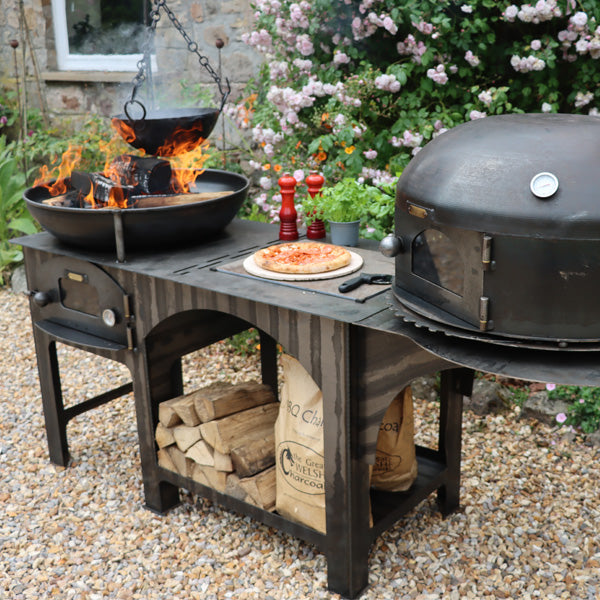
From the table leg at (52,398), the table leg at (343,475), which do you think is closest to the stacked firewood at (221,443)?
the table leg at (343,475)

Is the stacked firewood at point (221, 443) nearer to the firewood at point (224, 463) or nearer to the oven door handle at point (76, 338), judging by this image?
the firewood at point (224, 463)

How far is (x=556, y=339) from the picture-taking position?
202 centimetres

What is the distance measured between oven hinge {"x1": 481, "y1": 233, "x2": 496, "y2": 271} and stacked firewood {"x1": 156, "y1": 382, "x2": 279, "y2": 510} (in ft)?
4.57

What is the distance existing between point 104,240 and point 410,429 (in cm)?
142

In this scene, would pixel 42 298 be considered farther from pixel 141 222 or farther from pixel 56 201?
pixel 141 222

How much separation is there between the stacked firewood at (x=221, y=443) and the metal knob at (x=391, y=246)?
3.78 feet

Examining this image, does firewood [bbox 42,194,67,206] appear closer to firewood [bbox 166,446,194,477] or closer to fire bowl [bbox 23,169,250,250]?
fire bowl [bbox 23,169,250,250]

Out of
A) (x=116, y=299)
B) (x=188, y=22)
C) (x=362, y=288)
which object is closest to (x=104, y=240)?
(x=116, y=299)

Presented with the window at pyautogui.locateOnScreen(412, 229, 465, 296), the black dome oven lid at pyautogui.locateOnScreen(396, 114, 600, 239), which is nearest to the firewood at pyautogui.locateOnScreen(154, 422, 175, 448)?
the window at pyautogui.locateOnScreen(412, 229, 465, 296)

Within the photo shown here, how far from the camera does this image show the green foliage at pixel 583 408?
151 inches

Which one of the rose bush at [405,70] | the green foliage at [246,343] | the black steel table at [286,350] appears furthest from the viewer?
the green foliage at [246,343]

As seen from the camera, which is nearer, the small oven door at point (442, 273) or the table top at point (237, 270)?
the small oven door at point (442, 273)

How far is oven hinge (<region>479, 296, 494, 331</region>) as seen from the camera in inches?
81.3

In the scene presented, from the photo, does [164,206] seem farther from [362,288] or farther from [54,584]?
[54,584]
